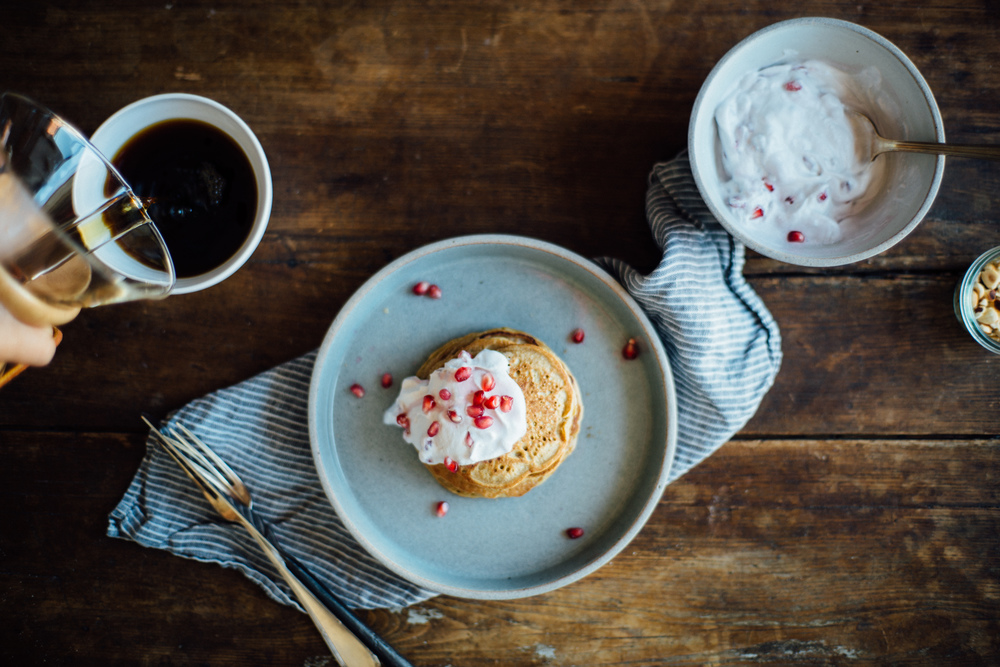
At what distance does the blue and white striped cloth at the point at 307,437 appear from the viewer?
1960 mm

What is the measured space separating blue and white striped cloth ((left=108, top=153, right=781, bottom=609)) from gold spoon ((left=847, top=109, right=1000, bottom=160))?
440 mm

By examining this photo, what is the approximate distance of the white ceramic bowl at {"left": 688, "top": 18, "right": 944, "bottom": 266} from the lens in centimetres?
171

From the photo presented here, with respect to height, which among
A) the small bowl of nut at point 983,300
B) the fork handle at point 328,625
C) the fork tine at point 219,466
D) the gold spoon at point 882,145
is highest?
the gold spoon at point 882,145

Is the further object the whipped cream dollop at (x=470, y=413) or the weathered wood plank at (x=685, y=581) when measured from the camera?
the weathered wood plank at (x=685, y=581)

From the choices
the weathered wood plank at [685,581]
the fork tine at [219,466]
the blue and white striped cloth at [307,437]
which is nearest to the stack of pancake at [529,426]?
the blue and white striped cloth at [307,437]

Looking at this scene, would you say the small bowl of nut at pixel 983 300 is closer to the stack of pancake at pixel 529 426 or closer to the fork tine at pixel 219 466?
the stack of pancake at pixel 529 426

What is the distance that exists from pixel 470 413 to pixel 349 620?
32.3 inches

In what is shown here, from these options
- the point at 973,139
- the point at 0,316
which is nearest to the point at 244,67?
the point at 0,316

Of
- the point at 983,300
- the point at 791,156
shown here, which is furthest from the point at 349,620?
the point at 983,300

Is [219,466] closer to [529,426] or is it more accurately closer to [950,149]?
[529,426]

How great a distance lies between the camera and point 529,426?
1851 millimetres

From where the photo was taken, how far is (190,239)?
1.81 metres

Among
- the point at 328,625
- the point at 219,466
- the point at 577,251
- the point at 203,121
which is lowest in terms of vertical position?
the point at 328,625

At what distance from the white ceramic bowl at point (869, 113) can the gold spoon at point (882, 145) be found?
36 millimetres
